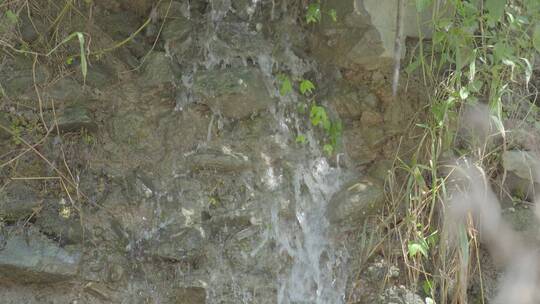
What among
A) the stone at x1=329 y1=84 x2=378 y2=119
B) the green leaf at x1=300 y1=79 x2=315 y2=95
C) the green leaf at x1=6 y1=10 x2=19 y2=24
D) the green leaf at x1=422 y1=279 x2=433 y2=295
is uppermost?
the green leaf at x1=6 y1=10 x2=19 y2=24

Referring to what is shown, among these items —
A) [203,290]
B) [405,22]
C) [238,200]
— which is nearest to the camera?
[203,290]

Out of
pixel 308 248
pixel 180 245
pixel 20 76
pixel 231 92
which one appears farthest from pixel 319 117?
pixel 20 76

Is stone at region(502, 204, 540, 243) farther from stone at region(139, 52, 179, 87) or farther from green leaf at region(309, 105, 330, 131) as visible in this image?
stone at region(139, 52, 179, 87)

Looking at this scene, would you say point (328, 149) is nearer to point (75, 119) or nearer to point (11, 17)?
point (75, 119)

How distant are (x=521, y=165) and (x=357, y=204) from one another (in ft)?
2.24

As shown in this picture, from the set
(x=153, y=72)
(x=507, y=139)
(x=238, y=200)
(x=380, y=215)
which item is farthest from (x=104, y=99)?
(x=507, y=139)

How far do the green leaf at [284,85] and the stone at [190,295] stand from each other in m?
0.89

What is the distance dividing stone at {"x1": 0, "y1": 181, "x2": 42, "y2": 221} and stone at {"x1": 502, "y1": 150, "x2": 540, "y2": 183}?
181 cm

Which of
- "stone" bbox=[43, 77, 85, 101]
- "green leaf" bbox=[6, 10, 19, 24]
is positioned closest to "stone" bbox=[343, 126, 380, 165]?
"stone" bbox=[43, 77, 85, 101]

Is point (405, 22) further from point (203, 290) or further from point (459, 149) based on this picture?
point (203, 290)

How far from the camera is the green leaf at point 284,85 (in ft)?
9.05

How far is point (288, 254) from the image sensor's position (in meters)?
2.57

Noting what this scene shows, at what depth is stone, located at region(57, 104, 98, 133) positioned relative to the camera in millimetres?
2510

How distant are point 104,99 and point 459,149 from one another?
4.73 ft
